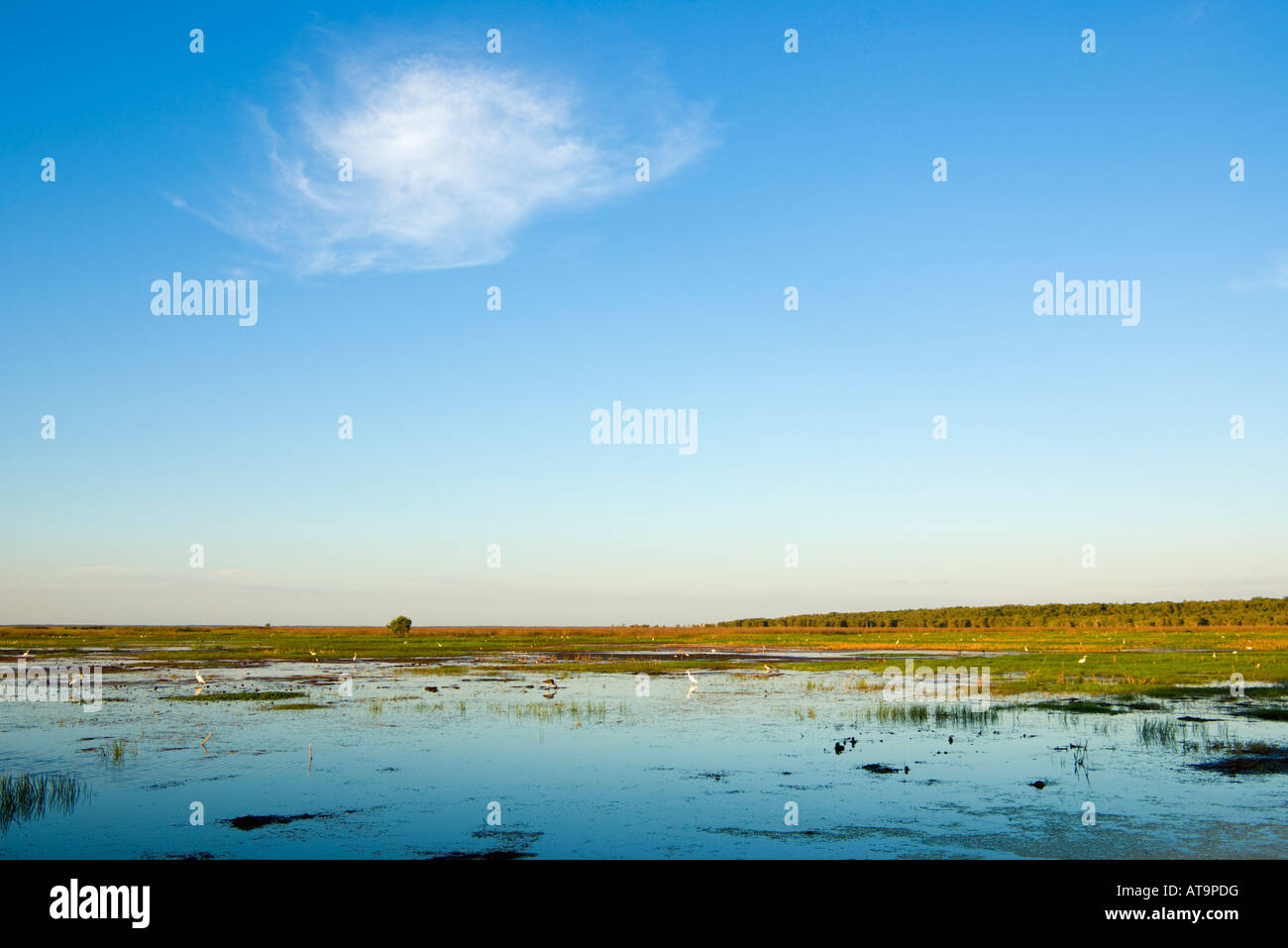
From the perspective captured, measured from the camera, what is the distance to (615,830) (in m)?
15.9

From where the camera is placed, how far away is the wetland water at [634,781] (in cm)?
1503

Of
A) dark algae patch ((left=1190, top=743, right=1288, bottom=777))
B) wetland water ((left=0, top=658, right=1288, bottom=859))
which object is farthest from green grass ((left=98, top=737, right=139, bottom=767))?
dark algae patch ((left=1190, top=743, right=1288, bottom=777))

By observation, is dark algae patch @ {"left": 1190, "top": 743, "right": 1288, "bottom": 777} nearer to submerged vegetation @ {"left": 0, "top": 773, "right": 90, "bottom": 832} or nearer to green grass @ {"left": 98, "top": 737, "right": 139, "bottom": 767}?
submerged vegetation @ {"left": 0, "top": 773, "right": 90, "bottom": 832}

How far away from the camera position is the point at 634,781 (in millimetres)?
20109

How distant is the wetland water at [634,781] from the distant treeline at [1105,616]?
10919 cm

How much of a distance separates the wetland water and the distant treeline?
10919 cm

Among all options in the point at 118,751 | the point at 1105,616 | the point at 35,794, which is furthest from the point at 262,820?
the point at 1105,616

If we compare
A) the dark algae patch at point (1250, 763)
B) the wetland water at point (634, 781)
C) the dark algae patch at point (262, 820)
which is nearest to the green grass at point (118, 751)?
the wetland water at point (634, 781)

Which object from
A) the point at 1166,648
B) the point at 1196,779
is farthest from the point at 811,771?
the point at 1166,648

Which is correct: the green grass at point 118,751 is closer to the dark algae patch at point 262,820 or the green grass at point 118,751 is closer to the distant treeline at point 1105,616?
the dark algae patch at point 262,820

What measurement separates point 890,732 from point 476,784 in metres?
12.7

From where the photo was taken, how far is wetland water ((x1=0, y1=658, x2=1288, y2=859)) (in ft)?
49.3
